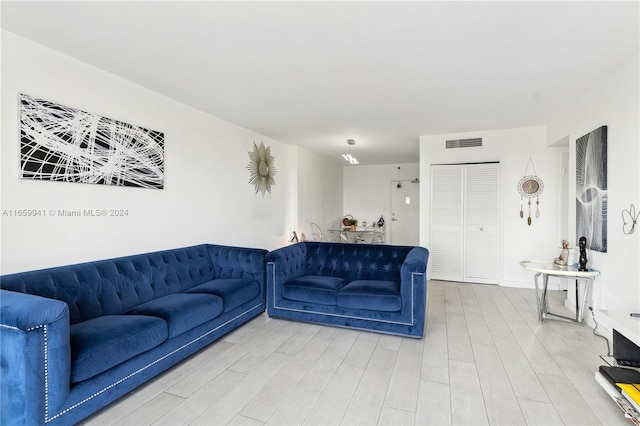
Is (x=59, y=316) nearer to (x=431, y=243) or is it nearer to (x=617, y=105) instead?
(x=617, y=105)

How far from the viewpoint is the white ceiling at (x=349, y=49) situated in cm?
208

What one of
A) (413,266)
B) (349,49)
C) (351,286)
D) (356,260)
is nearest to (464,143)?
(356,260)

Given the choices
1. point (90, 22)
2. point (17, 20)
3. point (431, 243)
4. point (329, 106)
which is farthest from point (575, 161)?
point (17, 20)

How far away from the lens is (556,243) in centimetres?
492

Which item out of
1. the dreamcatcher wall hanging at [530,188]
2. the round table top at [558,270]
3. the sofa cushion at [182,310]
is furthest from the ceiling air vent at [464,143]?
the sofa cushion at [182,310]

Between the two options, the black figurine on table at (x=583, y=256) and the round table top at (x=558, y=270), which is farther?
the black figurine on table at (x=583, y=256)

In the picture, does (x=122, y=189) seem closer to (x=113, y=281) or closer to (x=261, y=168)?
(x=113, y=281)

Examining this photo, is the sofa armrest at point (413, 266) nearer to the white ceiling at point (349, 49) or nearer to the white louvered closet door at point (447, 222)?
the white ceiling at point (349, 49)

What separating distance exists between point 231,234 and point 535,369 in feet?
12.6

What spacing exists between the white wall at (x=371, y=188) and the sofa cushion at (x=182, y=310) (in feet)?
21.1

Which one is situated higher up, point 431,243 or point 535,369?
point 431,243

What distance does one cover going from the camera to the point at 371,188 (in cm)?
913

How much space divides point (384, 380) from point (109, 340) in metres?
1.86

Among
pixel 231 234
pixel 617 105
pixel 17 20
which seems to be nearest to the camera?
pixel 17 20
